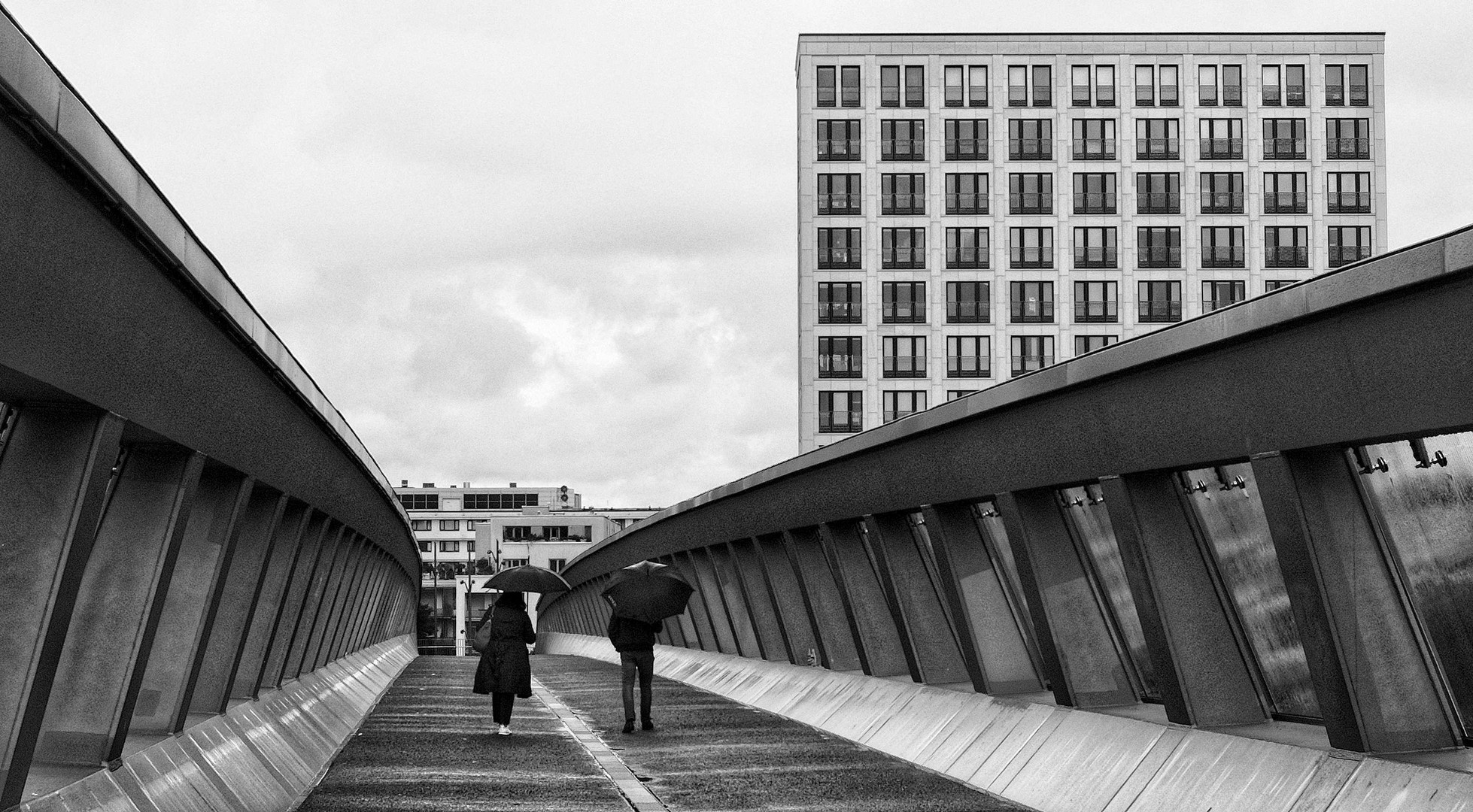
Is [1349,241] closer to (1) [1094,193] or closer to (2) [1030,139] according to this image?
(1) [1094,193]

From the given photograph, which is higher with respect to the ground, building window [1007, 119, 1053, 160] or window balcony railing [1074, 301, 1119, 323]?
building window [1007, 119, 1053, 160]

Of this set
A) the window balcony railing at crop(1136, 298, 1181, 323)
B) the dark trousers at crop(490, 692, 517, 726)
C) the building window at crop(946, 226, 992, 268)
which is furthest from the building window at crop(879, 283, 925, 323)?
the dark trousers at crop(490, 692, 517, 726)

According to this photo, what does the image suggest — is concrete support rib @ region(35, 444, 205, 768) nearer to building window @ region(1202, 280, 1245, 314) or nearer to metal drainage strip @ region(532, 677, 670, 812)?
metal drainage strip @ region(532, 677, 670, 812)

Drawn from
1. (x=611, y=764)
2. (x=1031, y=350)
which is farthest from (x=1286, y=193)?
(x=611, y=764)

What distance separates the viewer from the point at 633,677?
20125 millimetres

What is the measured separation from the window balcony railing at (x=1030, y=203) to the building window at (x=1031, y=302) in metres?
3.51

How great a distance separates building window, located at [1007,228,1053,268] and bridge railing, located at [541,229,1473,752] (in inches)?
2745

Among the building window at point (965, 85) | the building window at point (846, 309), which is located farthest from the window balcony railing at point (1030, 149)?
the building window at point (846, 309)

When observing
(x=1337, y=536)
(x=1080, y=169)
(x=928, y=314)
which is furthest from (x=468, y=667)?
(x=1080, y=169)

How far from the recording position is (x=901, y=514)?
20.4 metres

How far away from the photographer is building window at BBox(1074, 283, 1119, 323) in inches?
3472

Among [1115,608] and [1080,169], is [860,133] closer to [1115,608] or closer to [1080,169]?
[1080,169]

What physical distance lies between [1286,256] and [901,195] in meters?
18.6

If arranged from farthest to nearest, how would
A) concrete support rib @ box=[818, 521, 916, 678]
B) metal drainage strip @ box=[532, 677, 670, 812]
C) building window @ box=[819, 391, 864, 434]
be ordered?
building window @ box=[819, 391, 864, 434] → concrete support rib @ box=[818, 521, 916, 678] → metal drainage strip @ box=[532, 677, 670, 812]
